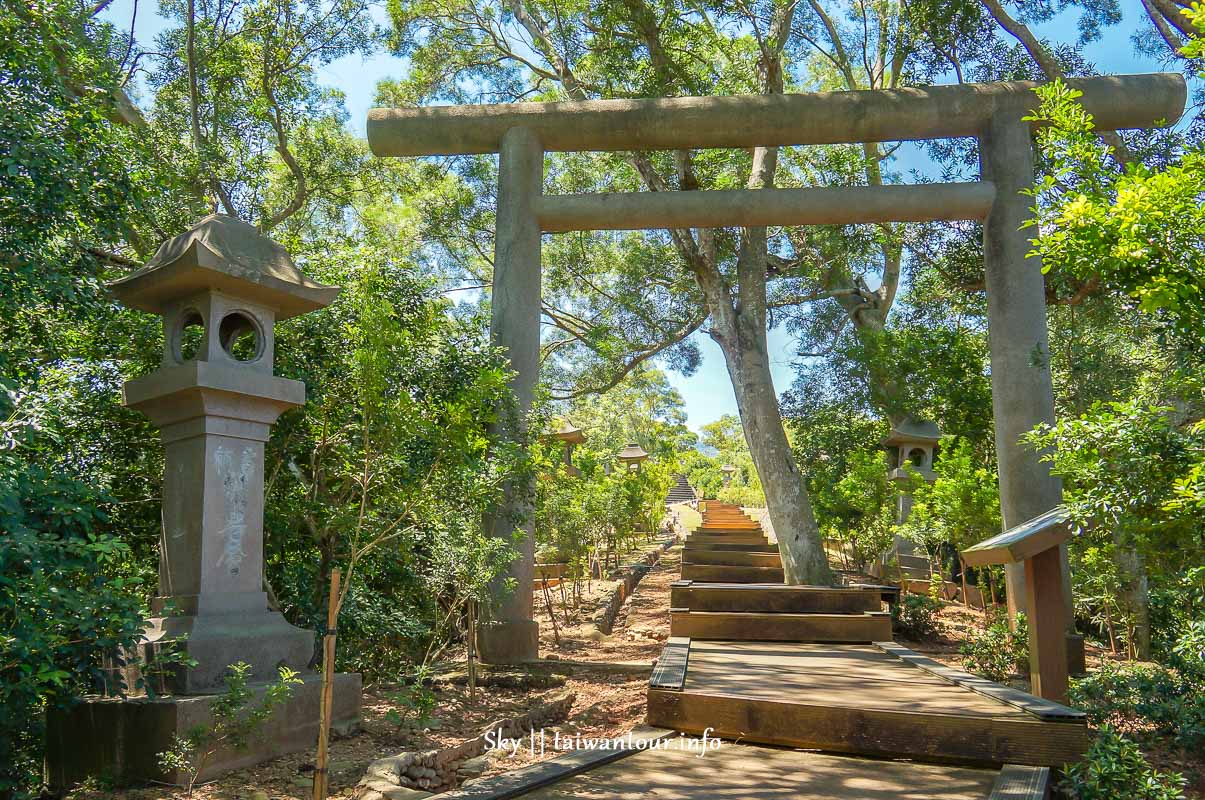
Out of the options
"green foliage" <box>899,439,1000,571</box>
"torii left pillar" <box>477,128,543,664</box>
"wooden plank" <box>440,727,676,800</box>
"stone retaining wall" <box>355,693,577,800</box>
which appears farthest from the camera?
"green foliage" <box>899,439,1000,571</box>

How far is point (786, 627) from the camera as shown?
7.48 metres

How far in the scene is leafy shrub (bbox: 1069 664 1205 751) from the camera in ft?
14.2

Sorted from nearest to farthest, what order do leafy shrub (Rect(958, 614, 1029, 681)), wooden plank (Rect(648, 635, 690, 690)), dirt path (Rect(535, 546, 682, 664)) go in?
wooden plank (Rect(648, 635, 690, 690)) < leafy shrub (Rect(958, 614, 1029, 681)) < dirt path (Rect(535, 546, 682, 664))

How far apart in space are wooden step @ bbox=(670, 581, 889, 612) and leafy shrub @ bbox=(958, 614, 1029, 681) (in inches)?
43.7

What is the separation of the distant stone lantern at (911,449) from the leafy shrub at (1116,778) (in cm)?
975

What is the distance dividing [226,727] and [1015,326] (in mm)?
7801

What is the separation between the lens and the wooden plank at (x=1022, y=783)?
3.33 meters

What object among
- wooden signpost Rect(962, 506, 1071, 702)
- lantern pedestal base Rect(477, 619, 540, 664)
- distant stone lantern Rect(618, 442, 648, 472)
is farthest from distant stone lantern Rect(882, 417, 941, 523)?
distant stone lantern Rect(618, 442, 648, 472)

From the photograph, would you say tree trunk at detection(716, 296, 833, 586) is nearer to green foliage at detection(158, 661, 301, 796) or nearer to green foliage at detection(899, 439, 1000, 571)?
green foliage at detection(899, 439, 1000, 571)

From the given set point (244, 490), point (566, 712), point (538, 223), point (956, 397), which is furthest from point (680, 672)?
point (956, 397)

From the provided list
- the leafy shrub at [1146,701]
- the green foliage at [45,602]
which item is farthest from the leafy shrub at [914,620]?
the green foliage at [45,602]

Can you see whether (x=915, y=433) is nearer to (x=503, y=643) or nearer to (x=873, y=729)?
(x=503, y=643)

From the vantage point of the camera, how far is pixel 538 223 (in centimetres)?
877

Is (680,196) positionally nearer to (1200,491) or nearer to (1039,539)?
(1039,539)
